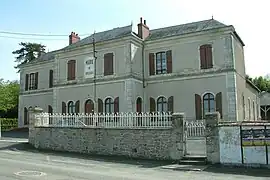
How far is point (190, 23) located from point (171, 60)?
4391 millimetres

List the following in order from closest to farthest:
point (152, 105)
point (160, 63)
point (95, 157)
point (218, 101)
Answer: point (95, 157)
point (218, 101)
point (152, 105)
point (160, 63)

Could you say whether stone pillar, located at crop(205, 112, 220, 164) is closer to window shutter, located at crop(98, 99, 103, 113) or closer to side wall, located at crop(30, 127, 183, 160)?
side wall, located at crop(30, 127, 183, 160)

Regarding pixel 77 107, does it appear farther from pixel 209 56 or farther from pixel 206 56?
pixel 209 56

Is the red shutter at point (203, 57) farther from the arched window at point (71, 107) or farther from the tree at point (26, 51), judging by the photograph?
the tree at point (26, 51)

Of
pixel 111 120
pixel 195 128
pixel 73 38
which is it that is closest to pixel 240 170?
pixel 195 128

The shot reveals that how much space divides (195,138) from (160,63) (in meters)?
9.84

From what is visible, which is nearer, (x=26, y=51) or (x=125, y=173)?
(x=125, y=173)

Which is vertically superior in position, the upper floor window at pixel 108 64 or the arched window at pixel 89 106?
the upper floor window at pixel 108 64

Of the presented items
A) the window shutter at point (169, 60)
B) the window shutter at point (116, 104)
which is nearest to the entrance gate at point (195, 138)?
the window shutter at point (169, 60)

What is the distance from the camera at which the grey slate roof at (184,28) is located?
23444 mm

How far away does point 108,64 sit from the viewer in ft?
82.5

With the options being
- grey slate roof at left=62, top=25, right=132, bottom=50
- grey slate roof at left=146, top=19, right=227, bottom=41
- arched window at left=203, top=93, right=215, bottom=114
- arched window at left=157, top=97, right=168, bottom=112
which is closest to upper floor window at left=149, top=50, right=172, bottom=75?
grey slate roof at left=146, top=19, right=227, bottom=41

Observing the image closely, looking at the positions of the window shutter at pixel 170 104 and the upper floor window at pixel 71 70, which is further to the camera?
the upper floor window at pixel 71 70

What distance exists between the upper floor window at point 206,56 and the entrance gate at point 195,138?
25.4 ft
